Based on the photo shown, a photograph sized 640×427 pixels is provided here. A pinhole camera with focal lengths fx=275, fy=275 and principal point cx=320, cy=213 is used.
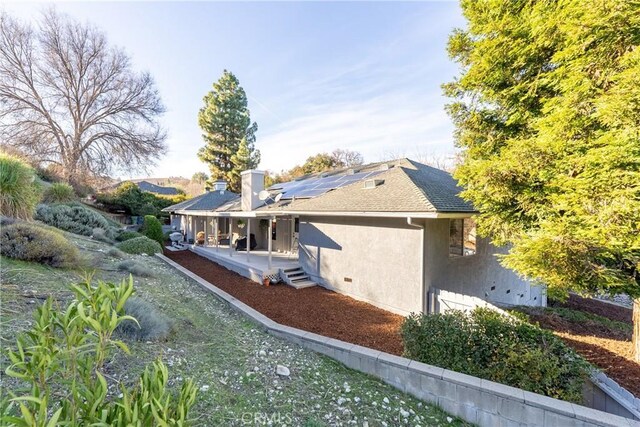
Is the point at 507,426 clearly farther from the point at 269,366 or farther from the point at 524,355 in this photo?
the point at 269,366

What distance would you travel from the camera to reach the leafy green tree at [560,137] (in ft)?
14.3

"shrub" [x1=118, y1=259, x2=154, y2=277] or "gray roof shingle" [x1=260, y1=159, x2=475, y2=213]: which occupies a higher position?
"gray roof shingle" [x1=260, y1=159, x2=475, y2=213]

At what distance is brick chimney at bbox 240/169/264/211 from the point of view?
14.6m

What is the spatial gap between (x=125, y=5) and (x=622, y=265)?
13.5 metres

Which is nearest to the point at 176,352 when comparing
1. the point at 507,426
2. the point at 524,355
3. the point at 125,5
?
the point at 507,426

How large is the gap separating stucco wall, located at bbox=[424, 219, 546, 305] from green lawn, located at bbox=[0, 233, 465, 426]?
4.29 metres

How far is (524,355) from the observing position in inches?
154

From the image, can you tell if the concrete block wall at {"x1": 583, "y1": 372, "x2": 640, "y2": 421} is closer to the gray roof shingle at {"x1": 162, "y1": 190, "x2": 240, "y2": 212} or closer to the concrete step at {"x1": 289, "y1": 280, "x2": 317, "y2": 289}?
the concrete step at {"x1": 289, "y1": 280, "x2": 317, "y2": 289}

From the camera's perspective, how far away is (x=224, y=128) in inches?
1267

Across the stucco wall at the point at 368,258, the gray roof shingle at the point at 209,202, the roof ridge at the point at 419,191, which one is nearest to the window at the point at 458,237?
the roof ridge at the point at 419,191

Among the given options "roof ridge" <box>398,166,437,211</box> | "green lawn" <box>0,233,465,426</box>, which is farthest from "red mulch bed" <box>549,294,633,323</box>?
"green lawn" <box>0,233,465,426</box>

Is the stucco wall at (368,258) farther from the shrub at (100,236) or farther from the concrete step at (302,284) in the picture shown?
the shrub at (100,236)

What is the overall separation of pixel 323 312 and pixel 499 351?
14.9ft

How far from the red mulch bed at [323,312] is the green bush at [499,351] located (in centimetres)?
121
